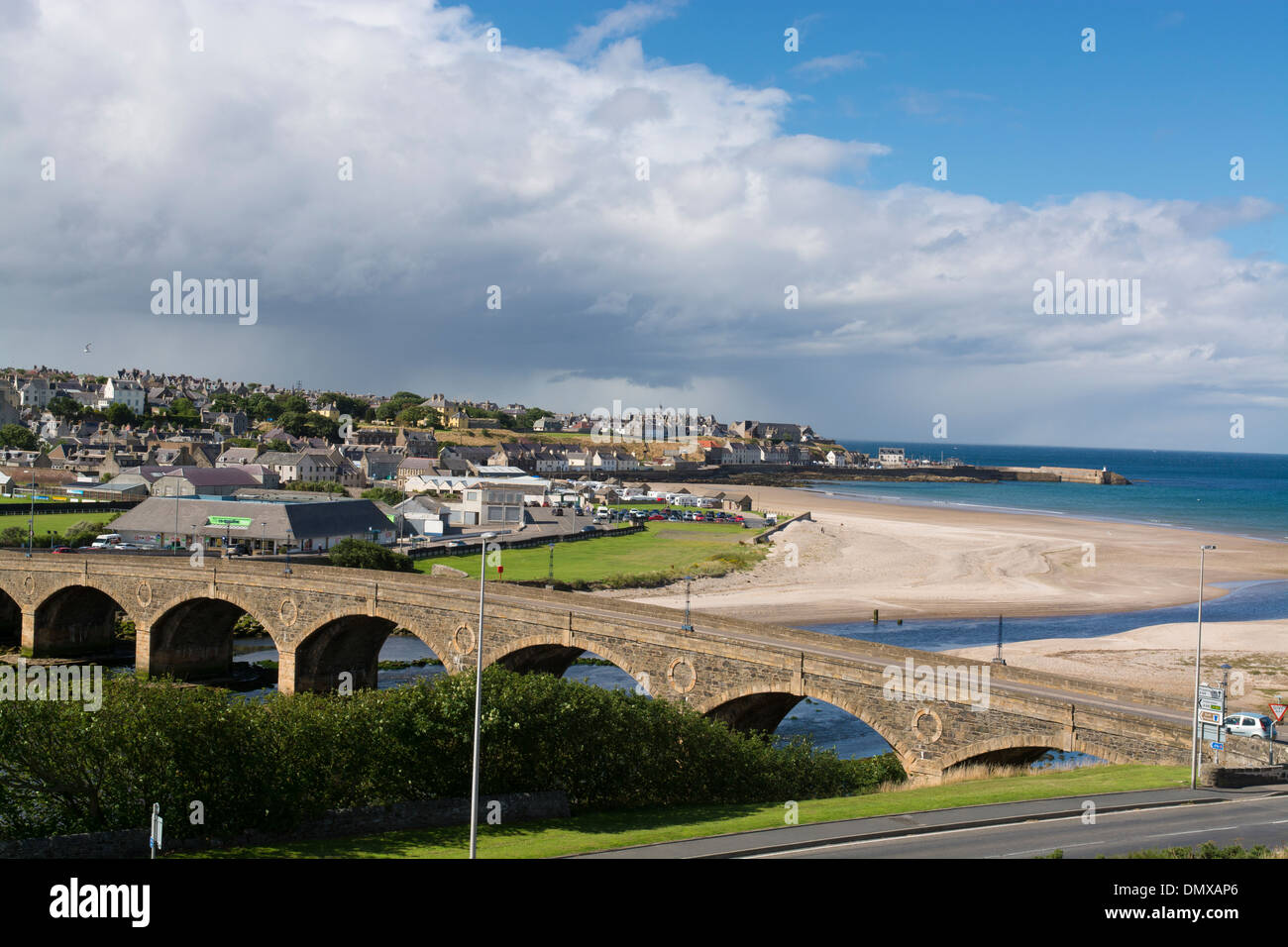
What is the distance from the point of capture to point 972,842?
774 inches

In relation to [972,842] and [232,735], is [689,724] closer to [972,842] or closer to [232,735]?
[972,842]

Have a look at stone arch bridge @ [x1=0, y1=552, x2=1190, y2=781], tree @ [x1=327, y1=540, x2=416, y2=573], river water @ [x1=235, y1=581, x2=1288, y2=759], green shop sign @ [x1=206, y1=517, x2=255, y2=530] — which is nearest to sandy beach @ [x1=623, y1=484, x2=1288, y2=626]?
river water @ [x1=235, y1=581, x2=1288, y2=759]

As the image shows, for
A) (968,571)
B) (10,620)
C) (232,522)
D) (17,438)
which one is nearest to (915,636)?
(968,571)

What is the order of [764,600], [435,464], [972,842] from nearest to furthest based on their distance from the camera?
1. [972,842]
2. [764,600]
3. [435,464]

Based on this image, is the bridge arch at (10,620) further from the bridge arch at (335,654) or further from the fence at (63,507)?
the fence at (63,507)

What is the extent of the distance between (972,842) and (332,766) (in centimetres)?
1622

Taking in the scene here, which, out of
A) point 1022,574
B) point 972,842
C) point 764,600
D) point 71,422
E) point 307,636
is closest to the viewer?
point 972,842

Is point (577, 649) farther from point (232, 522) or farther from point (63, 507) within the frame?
point (63, 507)

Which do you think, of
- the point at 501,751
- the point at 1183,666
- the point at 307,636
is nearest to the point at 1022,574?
the point at 1183,666

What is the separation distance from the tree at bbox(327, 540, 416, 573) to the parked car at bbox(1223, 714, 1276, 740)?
170 feet

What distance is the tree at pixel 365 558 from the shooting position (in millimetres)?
68062

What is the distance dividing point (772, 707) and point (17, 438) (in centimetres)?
15187

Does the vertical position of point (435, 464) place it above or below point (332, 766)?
above
